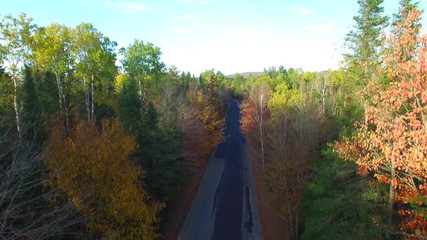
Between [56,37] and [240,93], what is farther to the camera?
[240,93]

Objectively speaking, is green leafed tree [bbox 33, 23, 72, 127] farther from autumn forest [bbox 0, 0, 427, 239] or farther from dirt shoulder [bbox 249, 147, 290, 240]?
dirt shoulder [bbox 249, 147, 290, 240]

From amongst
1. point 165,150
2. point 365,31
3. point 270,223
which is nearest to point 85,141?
point 165,150

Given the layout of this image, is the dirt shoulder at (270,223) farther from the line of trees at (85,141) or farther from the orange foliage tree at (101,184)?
the orange foliage tree at (101,184)

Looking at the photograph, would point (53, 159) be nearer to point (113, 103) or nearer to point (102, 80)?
point (102, 80)

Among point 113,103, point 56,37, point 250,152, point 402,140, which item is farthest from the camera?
point 250,152

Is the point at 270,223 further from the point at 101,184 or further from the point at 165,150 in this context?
the point at 101,184

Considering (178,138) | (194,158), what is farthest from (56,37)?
(194,158)

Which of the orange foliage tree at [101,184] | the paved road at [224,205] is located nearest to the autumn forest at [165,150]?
the orange foliage tree at [101,184]
